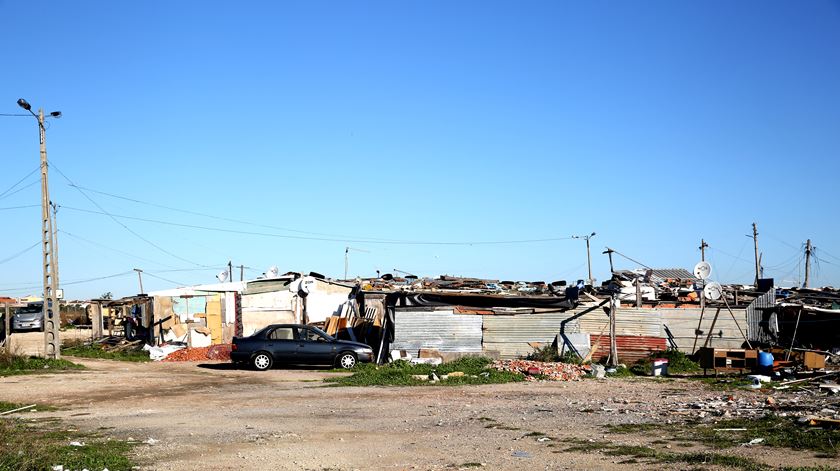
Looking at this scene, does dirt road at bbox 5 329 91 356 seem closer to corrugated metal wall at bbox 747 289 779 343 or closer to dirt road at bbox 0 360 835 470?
dirt road at bbox 0 360 835 470

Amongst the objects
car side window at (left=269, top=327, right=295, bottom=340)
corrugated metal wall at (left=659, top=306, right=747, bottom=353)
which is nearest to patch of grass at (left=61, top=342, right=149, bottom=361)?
car side window at (left=269, top=327, right=295, bottom=340)

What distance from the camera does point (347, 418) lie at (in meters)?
14.0

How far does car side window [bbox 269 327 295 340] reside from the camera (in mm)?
25094

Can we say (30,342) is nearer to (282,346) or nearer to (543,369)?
(282,346)

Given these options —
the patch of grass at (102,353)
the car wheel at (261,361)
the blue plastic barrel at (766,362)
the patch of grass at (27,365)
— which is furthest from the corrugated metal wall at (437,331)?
the patch of grass at (102,353)

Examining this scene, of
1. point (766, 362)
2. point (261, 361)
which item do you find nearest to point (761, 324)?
point (766, 362)

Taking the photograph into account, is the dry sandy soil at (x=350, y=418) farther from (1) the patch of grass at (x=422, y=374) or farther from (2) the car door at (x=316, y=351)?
(2) the car door at (x=316, y=351)

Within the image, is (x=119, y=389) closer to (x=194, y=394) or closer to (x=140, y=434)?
(x=194, y=394)

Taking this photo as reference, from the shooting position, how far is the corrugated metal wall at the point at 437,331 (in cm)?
2653

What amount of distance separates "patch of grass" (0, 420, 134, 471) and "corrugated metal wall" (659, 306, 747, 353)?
1995 cm

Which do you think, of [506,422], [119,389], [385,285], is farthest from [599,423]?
[385,285]

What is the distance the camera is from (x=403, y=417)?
46.3 ft

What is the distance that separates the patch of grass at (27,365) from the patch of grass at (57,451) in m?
13.8

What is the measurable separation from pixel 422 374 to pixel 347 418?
837 centimetres
